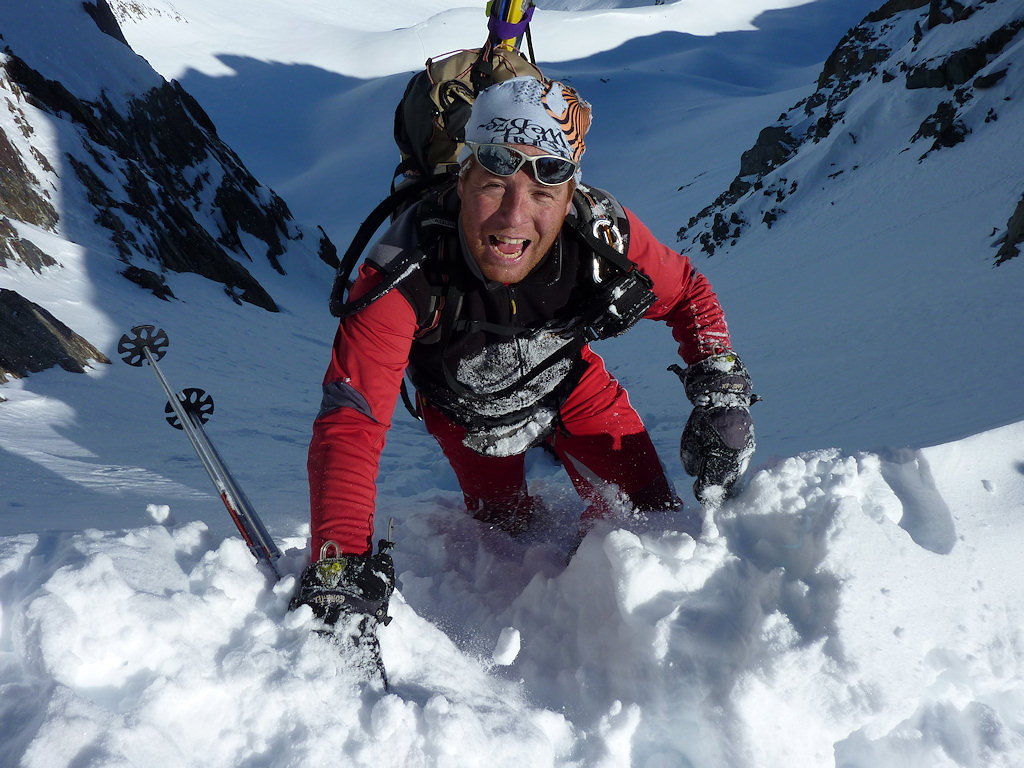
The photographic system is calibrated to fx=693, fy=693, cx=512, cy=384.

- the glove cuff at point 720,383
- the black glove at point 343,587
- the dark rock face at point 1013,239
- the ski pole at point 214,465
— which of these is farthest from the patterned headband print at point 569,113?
the dark rock face at point 1013,239

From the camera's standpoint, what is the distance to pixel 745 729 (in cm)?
176

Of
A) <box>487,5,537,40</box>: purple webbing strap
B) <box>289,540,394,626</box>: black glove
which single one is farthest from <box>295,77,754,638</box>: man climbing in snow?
<box>487,5,537,40</box>: purple webbing strap

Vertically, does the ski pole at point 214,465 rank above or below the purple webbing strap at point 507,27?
below

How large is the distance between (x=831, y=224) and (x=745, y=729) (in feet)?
35.6

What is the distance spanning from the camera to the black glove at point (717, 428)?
8.22 ft

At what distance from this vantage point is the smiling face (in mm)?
2324

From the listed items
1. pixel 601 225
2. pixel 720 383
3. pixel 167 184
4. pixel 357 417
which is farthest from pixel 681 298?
pixel 167 184

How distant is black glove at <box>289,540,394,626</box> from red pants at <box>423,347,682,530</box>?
50.6 inches

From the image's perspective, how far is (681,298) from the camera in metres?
2.96

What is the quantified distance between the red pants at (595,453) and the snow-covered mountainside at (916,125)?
5423 mm

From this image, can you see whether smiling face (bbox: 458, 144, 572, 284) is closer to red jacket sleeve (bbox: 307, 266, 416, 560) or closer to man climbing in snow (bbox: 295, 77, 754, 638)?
man climbing in snow (bbox: 295, 77, 754, 638)

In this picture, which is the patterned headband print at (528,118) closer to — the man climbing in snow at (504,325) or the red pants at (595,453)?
the man climbing in snow at (504,325)

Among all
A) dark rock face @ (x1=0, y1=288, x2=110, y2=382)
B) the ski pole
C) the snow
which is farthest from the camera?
dark rock face @ (x1=0, y1=288, x2=110, y2=382)

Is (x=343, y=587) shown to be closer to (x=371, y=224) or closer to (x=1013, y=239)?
(x=371, y=224)
